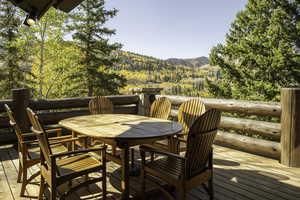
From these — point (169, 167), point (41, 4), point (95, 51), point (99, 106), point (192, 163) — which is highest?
point (95, 51)

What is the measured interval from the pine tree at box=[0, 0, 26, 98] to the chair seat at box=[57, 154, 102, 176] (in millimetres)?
12234

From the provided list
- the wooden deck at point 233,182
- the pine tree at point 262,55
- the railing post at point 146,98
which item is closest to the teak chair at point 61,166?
the wooden deck at point 233,182

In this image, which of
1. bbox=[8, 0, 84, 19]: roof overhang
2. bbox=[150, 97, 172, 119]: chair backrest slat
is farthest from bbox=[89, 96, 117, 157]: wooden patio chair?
bbox=[8, 0, 84, 19]: roof overhang

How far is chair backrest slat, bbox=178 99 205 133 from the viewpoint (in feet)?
10.1

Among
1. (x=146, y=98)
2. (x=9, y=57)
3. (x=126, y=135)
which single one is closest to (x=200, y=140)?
(x=126, y=135)

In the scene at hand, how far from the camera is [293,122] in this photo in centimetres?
322

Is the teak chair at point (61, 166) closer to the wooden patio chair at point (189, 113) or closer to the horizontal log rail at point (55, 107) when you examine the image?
the wooden patio chair at point (189, 113)

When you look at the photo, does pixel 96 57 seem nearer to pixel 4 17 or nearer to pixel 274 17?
pixel 4 17

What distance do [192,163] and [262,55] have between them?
13.3m

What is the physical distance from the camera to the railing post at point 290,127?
321 cm

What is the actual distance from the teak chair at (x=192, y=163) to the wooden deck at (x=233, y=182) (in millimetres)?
507

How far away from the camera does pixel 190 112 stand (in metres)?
Answer: 3.17

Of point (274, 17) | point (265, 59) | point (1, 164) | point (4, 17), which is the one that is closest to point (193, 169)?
point (1, 164)

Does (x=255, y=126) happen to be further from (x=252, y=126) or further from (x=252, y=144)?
(x=252, y=144)
